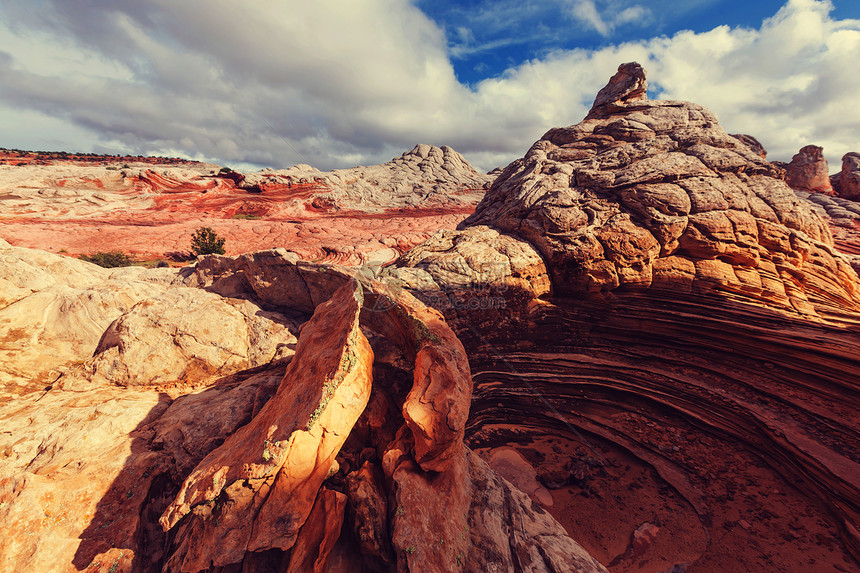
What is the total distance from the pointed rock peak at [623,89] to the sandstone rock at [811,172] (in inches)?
1736

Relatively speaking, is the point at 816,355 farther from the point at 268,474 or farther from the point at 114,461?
the point at 114,461

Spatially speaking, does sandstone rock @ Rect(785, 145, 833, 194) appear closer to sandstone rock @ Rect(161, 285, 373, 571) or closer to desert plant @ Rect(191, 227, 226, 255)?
sandstone rock @ Rect(161, 285, 373, 571)

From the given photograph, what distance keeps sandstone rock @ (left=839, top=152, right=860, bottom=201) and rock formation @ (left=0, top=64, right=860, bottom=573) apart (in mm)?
47441

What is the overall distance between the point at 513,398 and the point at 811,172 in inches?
2306

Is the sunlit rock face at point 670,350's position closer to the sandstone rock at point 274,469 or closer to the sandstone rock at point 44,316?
the sandstone rock at point 274,469

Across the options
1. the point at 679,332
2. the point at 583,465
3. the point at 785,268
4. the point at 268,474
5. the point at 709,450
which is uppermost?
the point at 785,268

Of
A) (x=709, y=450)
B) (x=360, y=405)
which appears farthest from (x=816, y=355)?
(x=360, y=405)

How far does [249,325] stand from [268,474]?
609 centimetres

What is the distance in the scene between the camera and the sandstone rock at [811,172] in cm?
3853

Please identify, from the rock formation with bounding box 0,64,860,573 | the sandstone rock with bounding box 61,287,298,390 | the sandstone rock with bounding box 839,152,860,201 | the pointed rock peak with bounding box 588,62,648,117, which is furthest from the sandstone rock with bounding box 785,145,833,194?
the sandstone rock with bounding box 61,287,298,390

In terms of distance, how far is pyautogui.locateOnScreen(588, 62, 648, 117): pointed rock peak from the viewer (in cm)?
1421

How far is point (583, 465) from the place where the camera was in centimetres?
990

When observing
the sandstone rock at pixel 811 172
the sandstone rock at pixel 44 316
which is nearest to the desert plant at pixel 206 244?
the sandstone rock at pixel 44 316

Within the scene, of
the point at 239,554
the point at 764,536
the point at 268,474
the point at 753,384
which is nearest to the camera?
the point at 239,554
